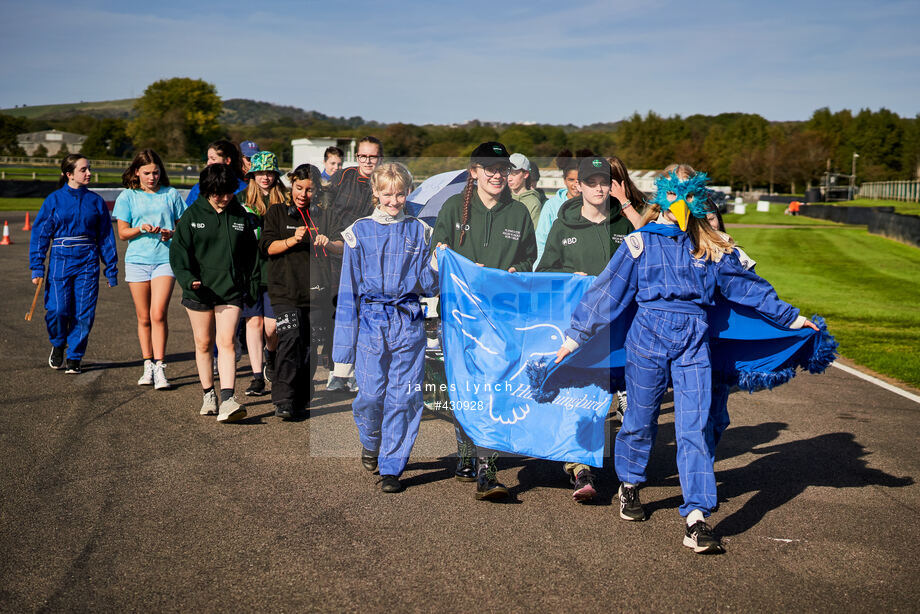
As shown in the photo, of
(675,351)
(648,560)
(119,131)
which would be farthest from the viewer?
(119,131)

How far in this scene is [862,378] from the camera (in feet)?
32.6

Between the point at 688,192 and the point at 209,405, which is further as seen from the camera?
the point at 209,405

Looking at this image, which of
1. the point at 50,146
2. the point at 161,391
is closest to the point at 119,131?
the point at 50,146

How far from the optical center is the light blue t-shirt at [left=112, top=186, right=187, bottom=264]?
8211 mm

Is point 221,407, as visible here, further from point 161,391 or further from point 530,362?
point 530,362

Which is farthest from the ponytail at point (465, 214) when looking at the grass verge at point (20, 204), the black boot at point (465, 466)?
the grass verge at point (20, 204)

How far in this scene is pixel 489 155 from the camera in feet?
19.2

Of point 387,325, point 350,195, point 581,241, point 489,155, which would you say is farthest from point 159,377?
point 581,241

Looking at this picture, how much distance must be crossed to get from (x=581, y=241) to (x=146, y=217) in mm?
4468

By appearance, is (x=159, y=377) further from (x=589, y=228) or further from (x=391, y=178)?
(x=589, y=228)

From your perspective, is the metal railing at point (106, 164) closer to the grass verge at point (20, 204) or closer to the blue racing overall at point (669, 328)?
the grass verge at point (20, 204)

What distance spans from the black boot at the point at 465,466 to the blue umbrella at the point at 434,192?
2.84m

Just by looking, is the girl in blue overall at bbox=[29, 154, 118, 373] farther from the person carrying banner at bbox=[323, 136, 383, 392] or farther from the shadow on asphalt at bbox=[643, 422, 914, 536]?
the shadow on asphalt at bbox=[643, 422, 914, 536]

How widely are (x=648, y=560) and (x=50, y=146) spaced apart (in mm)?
221902
